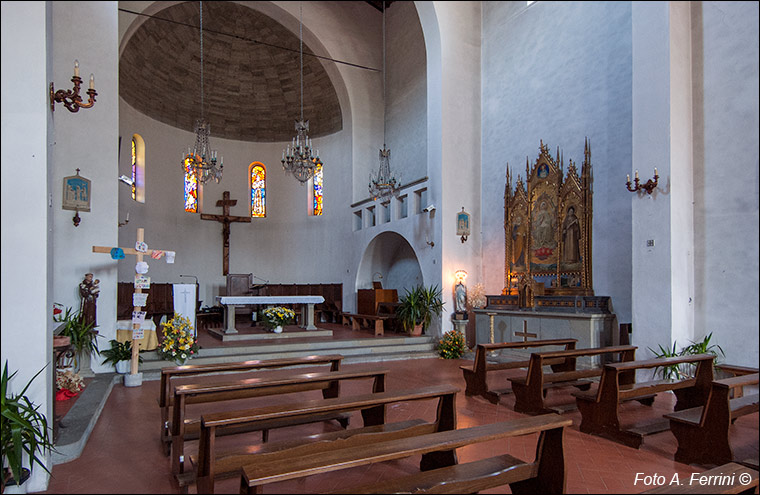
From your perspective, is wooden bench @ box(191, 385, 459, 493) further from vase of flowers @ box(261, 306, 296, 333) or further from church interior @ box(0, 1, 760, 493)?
vase of flowers @ box(261, 306, 296, 333)

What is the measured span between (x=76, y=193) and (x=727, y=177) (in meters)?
8.88

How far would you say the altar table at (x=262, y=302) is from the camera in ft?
31.6

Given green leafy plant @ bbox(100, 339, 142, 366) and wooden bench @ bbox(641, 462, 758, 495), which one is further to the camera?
green leafy plant @ bbox(100, 339, 142, 366)

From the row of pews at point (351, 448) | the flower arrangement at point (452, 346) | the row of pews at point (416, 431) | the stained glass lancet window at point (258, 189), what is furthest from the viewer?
the stained glass lancet window at point (258, 189)

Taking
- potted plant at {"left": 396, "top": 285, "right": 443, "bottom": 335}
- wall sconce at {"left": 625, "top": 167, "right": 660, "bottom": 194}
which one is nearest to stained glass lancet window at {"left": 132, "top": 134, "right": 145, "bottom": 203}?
potted plant at {"left": 396, "top": 285, "right": 443, "bottom": 335}

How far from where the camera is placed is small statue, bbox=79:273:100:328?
713cm

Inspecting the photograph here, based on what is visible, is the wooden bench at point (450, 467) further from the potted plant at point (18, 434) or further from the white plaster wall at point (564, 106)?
the white plaster wall at point (564, 106)

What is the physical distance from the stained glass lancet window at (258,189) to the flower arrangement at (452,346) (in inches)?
342

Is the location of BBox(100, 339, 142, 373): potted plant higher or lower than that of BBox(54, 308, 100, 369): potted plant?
lower


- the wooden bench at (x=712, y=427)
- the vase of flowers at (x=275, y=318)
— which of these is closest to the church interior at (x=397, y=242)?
the wooden bench at (x=712, y=427)

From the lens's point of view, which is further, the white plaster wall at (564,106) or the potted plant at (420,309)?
the potted plant at (420,309)

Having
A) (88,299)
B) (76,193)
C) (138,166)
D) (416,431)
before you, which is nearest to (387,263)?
(138,166)

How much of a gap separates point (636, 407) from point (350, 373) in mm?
3539

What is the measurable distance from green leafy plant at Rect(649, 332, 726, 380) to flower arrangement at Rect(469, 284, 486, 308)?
413cm
